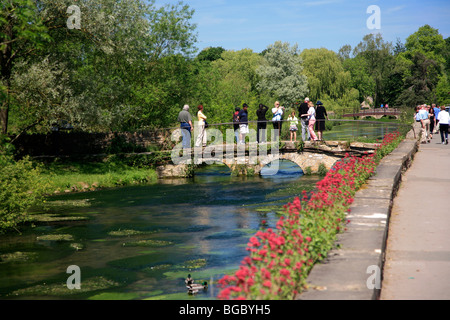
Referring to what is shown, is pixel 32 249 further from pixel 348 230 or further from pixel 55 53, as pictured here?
pixel 55 53

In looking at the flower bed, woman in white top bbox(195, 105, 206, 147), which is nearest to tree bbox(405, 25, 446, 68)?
woman in white top bbox(195, 105, 206, 147)

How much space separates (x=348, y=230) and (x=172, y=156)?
70.6ft

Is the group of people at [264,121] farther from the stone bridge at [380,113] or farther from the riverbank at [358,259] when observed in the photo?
the stone bridge at [380,113]

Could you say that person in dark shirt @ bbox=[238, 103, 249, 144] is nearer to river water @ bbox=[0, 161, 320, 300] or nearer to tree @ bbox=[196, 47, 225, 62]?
river water @ bbox=[0, 161, 320, 300]

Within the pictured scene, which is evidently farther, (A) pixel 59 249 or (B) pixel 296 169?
(B) pixel 296 169

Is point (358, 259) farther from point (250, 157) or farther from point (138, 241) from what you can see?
point (250, 157)

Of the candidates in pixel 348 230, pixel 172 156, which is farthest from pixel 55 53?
pixel 348 230

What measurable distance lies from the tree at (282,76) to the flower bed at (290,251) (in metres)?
55.5

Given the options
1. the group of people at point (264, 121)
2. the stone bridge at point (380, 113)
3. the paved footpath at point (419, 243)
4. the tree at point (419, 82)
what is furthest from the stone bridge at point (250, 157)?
the tree at point (419, 82)

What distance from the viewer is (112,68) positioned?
96.6 ft

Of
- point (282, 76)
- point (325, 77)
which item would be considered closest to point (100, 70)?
point (282, 76)

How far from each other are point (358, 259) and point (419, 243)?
7.82 feet

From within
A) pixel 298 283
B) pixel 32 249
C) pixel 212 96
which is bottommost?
pixel 32 249

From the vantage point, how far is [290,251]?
19.1 feet
